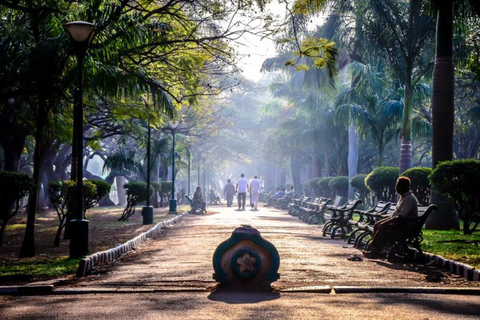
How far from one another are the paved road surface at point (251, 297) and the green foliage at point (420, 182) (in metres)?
9.88

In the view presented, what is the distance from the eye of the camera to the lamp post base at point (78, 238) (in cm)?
1206

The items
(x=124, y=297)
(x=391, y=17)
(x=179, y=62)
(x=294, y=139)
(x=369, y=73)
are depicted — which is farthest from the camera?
(x=294, y=139)

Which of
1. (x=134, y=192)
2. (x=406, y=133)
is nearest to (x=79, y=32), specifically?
(x=134, y=192)

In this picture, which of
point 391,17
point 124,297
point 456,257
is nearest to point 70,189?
point 124,297

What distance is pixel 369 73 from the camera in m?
30.8

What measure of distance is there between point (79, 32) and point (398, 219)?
6.49 metres

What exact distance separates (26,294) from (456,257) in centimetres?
684

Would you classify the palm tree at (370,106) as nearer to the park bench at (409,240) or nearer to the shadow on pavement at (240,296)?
the park bench at (409,240)

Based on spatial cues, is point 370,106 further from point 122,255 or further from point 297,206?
point 122,255

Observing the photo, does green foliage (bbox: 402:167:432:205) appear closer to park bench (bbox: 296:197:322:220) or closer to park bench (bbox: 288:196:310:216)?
park bench (bbox: 296:197:322:220)

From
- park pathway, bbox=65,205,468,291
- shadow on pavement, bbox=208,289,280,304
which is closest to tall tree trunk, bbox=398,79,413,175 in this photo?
park pathway, bbox=65,205,468,291

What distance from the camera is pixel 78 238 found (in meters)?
12.1

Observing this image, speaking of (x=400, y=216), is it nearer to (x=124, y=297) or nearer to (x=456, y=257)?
(x=456, y=257)

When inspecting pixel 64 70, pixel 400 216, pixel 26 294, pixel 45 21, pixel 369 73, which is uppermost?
pixel 369 73
